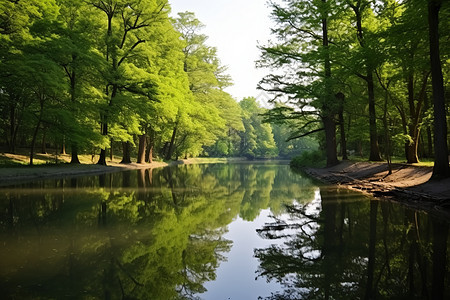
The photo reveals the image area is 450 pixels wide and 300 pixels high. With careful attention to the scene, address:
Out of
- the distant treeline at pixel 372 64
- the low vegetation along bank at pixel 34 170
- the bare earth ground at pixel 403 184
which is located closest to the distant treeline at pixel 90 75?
the low vegetation along bank at pixel 34 170

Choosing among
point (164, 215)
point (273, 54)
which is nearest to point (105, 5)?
point (273, 54)

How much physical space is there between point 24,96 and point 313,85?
2273 centimetres

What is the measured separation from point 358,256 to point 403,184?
10.9 meters

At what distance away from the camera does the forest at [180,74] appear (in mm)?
18234

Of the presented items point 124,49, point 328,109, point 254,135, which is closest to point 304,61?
point 328,109

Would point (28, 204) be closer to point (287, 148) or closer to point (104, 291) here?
point (104, 291)

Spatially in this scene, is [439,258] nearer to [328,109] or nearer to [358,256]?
[358,256]

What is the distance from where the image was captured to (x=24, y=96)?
26109 millimetres

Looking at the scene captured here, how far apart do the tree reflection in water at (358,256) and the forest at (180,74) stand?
21.3 feet

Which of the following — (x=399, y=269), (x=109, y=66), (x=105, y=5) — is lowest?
(x=399, y=269)

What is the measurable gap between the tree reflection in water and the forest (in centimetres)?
A: 650

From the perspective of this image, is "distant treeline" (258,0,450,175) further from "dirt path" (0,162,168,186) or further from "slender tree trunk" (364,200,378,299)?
"dirt path" (0,162,168,186)

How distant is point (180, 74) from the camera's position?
138ft

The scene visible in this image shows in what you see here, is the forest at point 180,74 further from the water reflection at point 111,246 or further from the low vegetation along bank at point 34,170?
the water reflection at point 111,246
